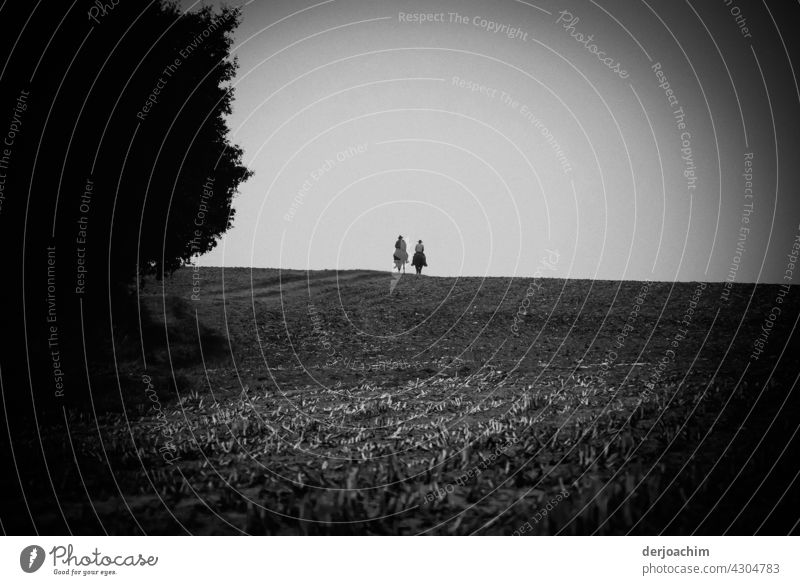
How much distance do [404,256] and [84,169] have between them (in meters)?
24.2

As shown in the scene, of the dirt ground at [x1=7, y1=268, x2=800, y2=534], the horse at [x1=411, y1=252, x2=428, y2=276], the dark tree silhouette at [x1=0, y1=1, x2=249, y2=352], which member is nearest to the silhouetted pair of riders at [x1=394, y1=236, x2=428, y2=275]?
the horse at [x1=411, y1=252, x2=428, y2=276]

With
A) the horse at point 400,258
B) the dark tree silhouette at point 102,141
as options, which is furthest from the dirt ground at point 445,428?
the horse at point 400,258

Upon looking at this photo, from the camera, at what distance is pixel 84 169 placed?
11.4 meters

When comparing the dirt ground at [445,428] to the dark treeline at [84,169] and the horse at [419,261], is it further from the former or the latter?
the horse at [419,261]

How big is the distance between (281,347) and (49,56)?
1251 centimetres

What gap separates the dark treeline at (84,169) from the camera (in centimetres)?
1036

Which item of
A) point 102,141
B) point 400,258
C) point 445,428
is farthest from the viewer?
point 400,258

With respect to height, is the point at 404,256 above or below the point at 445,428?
above

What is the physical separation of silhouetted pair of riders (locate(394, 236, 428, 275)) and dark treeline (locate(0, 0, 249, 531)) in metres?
19.3

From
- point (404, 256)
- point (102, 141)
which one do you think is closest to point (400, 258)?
point (404, 256)

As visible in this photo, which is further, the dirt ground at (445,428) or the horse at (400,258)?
the horse at (400,258)

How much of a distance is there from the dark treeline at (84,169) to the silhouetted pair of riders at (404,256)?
1935 centimetres

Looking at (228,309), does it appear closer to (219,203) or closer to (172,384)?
(219,203)

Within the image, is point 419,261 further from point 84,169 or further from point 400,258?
point 84,169
